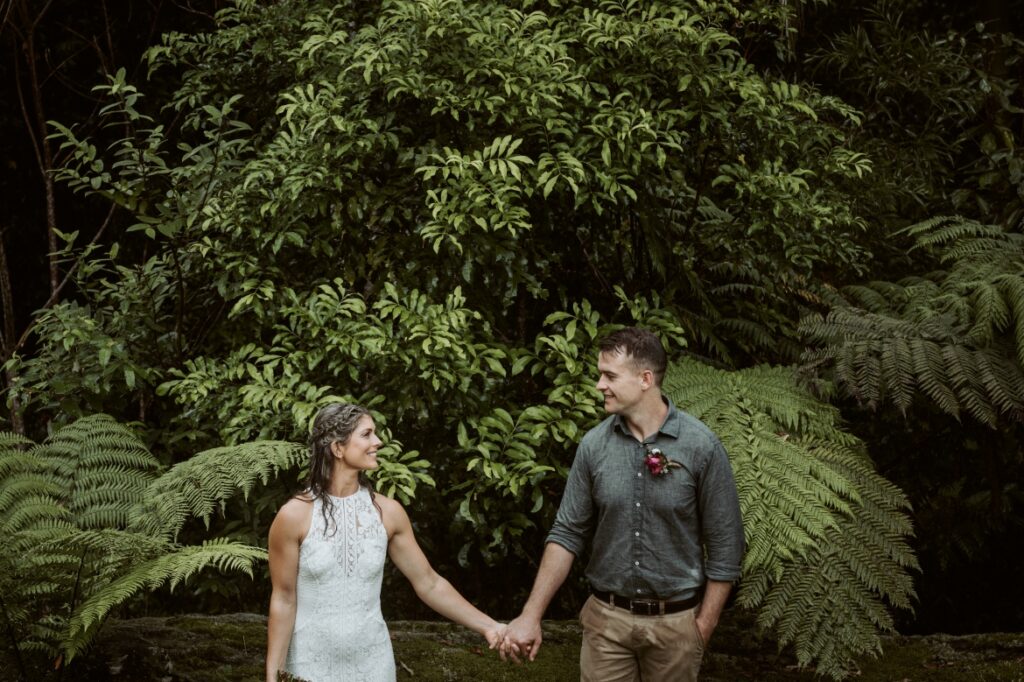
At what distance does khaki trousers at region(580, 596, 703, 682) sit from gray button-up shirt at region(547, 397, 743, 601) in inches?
3.4

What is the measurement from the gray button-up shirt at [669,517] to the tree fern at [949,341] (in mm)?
1482

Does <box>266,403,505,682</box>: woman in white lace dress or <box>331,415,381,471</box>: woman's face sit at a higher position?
<box>331,415,381,471</box>: woman's face

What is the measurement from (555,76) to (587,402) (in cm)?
157

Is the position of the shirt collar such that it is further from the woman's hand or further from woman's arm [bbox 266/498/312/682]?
woman's arm [bbox 266/498/312/682]

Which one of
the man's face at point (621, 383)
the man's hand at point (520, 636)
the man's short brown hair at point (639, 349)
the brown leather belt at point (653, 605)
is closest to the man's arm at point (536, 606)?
the man's hand at point (520, 636)

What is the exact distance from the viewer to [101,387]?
5066mm

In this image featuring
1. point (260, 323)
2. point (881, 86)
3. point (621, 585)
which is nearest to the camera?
point (621, 585)

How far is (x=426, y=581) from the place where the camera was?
11.4 feet

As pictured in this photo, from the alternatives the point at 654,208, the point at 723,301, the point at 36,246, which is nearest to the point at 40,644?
the point at 654,208

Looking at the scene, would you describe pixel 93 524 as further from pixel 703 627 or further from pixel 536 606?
pixel 703 627

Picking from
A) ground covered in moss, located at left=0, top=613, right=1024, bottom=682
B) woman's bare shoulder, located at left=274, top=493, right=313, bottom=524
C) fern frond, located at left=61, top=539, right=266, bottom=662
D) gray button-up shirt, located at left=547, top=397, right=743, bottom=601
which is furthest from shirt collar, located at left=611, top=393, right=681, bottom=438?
ground covered in moss, located at left=0, top=613, right=1024, bottom=682

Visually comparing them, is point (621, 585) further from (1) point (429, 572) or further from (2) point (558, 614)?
(2) point (558, 614)

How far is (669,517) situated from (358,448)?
112 centimetres

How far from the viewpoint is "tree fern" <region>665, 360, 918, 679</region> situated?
13.4ft
